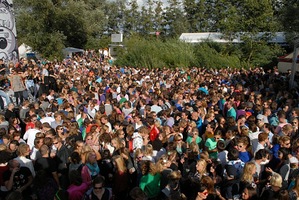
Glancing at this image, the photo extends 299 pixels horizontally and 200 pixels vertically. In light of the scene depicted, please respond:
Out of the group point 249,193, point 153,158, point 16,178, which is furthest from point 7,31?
point 249,193

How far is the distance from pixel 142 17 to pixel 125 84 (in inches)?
1637

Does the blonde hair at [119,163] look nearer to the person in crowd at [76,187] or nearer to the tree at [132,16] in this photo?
the person in crowd at [76,187]

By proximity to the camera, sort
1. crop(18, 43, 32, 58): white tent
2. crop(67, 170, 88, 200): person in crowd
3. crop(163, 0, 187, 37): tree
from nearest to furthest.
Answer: crop(67, 170, 88, 200): person in crowd → crop(18, 43, 32, 58): white tent → crop(163, 0, 187, 37): tree

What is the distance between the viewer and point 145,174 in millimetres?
4500

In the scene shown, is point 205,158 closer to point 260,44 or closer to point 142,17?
point 260,44

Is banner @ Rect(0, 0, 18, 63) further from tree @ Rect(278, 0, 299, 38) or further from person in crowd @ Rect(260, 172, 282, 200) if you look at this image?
tree @ Rect(278, 0, 299, 38)

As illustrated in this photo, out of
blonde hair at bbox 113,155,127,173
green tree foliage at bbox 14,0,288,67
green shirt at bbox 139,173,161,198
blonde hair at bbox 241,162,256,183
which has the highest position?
green tree foliage at bbox 14,0,288,67

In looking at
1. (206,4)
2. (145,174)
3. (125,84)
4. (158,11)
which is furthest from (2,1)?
(206,4)

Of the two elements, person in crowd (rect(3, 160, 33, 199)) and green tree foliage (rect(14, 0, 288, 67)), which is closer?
A: person in crowd (rect(3, 160, 33, 199))

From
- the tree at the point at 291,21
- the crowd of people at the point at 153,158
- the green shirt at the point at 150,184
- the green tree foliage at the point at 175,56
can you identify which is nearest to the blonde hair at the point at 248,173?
the crowd of people at the point at 153,158

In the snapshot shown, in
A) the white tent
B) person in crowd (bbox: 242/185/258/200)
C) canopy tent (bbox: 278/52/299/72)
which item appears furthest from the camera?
the white tent

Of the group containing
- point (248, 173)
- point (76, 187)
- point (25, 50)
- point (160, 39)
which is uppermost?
point (160, 39)

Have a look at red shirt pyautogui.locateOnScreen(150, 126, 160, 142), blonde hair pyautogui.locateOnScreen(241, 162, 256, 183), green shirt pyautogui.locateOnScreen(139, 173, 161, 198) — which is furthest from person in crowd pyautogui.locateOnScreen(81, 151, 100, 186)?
blonde hair pyautogui.locateOnScreen(241, 162, 256, 183)

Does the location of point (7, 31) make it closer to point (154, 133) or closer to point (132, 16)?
point (154, 133)
